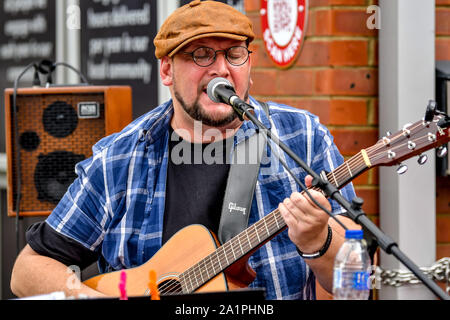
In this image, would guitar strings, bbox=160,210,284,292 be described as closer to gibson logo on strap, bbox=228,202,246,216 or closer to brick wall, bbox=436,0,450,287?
gibson logo on strap, bbox=228,202,246,216

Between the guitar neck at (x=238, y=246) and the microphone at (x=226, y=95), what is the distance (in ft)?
1.25

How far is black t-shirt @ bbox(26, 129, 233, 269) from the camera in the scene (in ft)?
7.47

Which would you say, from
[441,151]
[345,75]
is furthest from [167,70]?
[441,151]

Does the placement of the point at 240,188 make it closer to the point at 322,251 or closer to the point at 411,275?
the point at 322,251

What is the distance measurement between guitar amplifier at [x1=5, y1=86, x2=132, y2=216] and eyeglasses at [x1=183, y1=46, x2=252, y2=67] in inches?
30.7

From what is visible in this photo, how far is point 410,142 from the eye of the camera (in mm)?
1620

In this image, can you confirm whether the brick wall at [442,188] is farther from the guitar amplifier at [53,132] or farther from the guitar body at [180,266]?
the guitar amplifier at [53,132]

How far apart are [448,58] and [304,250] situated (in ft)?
4.44

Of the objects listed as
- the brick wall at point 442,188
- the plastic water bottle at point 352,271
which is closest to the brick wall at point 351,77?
the brick wall at point 442,188

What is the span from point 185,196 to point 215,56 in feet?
1.54
